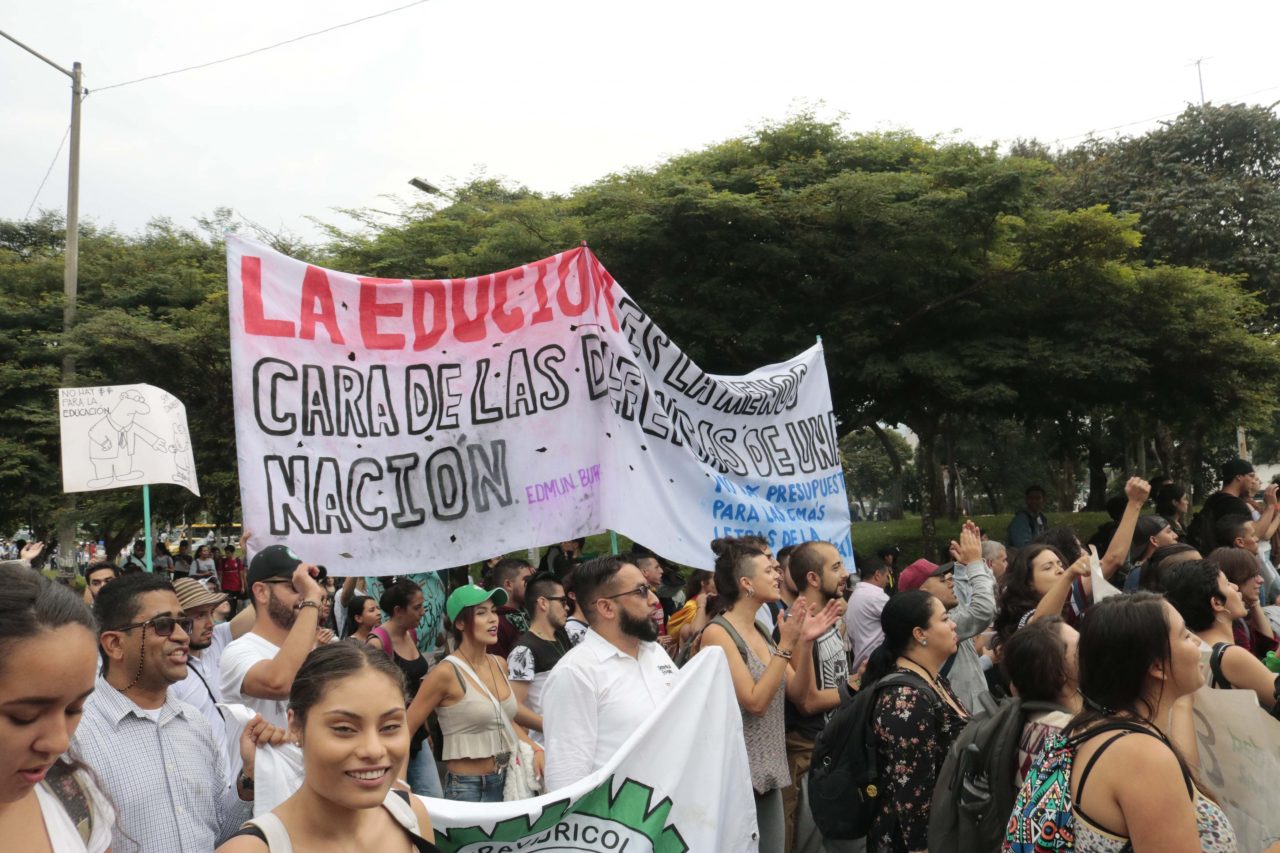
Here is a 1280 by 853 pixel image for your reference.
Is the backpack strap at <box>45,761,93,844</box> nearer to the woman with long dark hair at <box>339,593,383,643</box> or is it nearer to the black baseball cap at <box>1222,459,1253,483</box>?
the woman with long dark hair at <box>339,593,383,643</box>

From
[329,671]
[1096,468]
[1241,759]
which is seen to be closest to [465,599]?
[329,671]

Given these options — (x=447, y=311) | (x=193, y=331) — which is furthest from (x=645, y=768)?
(x=193, y=331)

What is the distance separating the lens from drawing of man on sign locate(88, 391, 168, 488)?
10.7 meters

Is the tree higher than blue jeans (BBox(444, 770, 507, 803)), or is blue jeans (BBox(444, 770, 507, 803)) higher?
the tree

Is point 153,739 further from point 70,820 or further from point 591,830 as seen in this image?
point 591,830

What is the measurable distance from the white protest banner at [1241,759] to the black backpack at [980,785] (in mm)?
459

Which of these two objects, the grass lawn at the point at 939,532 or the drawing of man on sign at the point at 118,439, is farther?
the grass lawn at the point at 939,532

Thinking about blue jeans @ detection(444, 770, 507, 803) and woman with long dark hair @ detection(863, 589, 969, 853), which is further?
blue jeans @ detection(444, 770, 507, 803)

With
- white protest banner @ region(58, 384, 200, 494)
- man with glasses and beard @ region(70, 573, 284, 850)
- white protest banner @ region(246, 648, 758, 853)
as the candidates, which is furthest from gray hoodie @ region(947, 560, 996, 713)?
white protest banner @ region(58, 384, 200, 494)

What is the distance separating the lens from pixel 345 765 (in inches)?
104

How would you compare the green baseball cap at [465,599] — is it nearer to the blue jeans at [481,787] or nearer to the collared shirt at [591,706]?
A: the blue jeans at [481,787]

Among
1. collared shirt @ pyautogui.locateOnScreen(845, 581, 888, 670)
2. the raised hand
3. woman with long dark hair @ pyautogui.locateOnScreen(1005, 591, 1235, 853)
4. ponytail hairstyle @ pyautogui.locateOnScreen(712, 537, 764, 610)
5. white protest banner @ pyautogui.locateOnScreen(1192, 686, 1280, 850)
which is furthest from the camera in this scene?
collared shirt @ pyautogui.locateOnScreen(845, 581, 888, 670)

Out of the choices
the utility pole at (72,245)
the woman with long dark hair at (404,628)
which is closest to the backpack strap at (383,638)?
the woman with long dark hair at (404,628)

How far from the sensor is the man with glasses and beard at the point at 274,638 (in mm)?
4406
